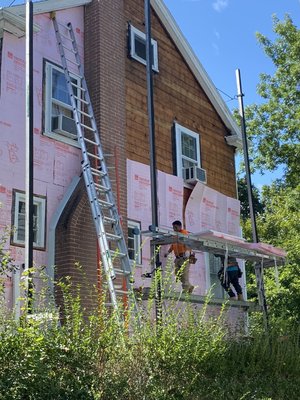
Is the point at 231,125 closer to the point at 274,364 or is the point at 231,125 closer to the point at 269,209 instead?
the point at 274,364

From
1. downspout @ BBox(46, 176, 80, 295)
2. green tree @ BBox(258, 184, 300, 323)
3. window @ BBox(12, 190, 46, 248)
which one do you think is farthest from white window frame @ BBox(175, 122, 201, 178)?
window @ BBox(12, 190, 46, 248)

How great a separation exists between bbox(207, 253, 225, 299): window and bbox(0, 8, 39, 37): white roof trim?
687cm

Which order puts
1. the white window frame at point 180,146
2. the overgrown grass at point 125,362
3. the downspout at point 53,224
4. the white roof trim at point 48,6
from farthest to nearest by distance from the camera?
the white window frame at point 180,146
the white roof trim at point 48,6
the downspout at point 53,224
the overgrown grass at point 125,362

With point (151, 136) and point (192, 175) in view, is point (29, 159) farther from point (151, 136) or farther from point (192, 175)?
point (192, 175)

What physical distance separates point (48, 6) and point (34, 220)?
167 inches

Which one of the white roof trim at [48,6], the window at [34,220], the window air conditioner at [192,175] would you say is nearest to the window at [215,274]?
the window air conditioner at [192,175]

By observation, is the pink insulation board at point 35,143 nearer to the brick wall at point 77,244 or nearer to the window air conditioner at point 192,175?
the brick wall at point 77,244

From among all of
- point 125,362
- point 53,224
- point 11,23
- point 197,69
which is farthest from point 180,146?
point 125,362

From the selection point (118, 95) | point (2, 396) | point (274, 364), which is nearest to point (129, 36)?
point (118, 95)

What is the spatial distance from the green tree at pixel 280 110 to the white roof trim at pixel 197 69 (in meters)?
7.89

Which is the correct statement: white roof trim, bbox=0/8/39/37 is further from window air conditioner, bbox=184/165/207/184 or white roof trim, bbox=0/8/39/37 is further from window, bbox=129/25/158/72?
window air conditioner, bbox=184/165/207/184

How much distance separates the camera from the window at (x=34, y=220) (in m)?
9.43

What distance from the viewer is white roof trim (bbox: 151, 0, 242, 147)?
14484 mm

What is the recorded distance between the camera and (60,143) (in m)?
10.6
